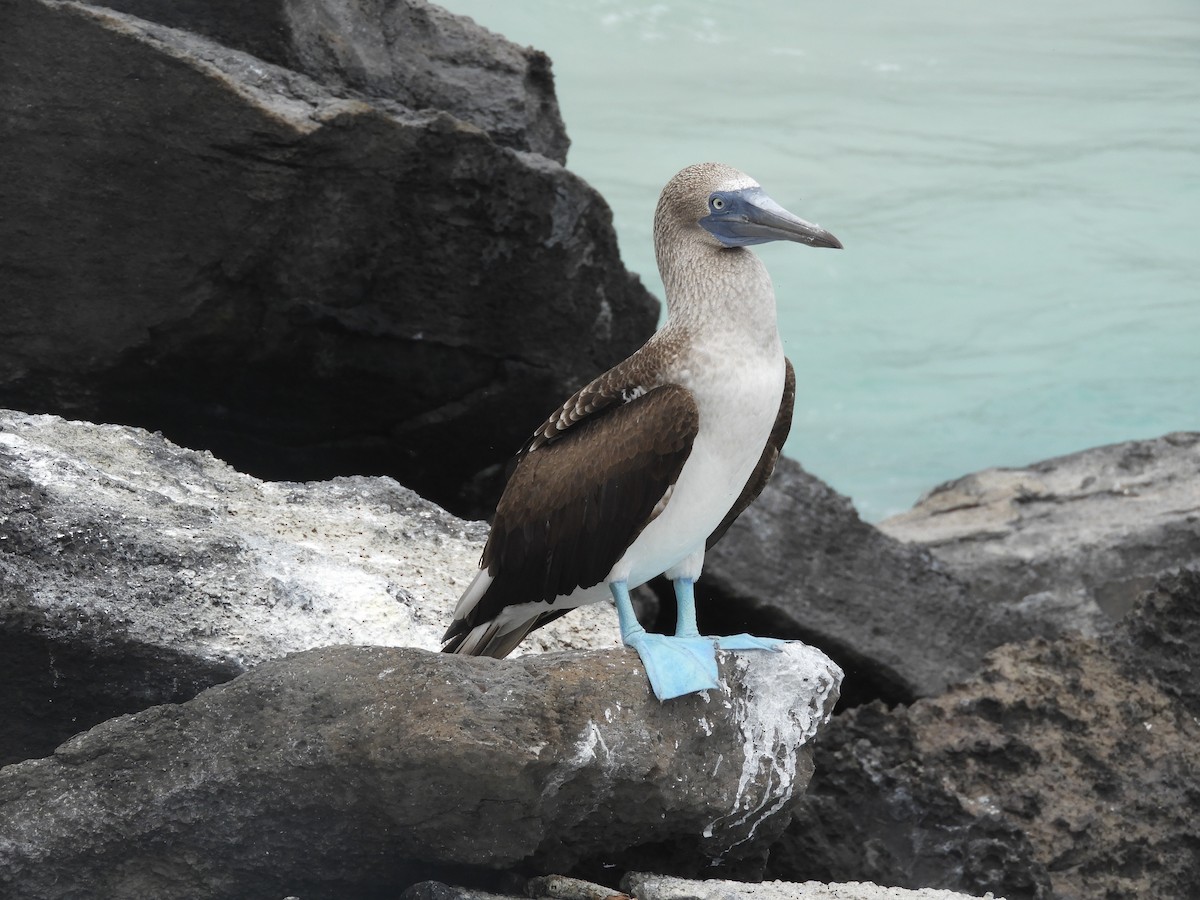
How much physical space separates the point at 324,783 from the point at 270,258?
2705mm

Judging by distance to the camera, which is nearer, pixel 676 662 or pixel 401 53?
pixel 676 662

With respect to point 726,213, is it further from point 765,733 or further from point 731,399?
point 765,733

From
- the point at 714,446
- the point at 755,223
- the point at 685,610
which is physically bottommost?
the point at 685,610

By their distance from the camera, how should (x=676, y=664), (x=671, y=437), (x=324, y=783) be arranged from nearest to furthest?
1. (x=324, y=783)
2. (x=676, y=664)
3. (x=671, y=437)

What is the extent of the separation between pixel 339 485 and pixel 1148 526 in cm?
446

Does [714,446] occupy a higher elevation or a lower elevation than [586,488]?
higher

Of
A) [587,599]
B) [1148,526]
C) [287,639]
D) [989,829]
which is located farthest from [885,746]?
[1148,526]

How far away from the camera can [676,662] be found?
11.3 ft

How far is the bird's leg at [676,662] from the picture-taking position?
11.1ft

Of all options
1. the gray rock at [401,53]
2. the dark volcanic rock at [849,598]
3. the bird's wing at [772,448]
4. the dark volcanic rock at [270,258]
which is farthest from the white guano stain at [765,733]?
the gray rock at [401,53]

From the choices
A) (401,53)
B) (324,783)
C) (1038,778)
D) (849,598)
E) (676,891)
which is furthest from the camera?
(849,598)

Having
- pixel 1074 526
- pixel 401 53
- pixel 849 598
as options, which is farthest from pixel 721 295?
pixel 1074 526

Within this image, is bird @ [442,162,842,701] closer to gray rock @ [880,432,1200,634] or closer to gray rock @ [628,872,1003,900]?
gray rock @ [628,872,1003,900]

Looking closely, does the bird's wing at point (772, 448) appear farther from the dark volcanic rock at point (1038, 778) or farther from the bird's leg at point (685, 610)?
the dark volcanic rock at point (1038, 778)
